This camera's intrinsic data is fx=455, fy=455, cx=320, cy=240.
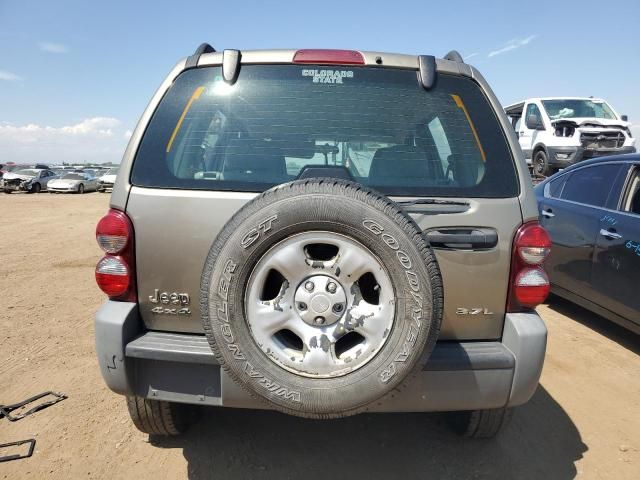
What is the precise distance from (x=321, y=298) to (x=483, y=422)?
4.56 ft

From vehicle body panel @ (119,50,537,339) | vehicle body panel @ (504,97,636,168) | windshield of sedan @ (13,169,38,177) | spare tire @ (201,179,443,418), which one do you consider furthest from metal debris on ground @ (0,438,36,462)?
windshield of sedan @ (13,169,38,177)

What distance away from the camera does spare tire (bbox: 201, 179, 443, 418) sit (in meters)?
1.70

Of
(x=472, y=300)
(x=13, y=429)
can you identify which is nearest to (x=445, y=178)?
(x=472, y=300)

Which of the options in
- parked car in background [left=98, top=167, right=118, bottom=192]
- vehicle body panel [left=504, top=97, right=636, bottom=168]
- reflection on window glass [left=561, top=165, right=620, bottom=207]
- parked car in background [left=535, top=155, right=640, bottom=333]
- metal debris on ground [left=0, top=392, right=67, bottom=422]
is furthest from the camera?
parked car in background [left=98, top=167, right=118, bottom=192]

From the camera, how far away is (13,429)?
2.68 metres

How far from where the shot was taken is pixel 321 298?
1719 millimetres

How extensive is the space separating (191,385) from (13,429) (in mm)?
1511

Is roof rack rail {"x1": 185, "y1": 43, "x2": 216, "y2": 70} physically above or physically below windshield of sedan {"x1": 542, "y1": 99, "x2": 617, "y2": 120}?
below

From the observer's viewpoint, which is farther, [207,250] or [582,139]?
[582,139]

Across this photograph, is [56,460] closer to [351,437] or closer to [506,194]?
[351,437]

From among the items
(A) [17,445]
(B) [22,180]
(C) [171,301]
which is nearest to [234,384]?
(C) [171,301]

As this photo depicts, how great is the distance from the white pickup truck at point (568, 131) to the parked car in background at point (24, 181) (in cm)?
2618

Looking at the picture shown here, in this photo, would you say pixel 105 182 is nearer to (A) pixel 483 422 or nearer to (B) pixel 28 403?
(B) pixel 28 403

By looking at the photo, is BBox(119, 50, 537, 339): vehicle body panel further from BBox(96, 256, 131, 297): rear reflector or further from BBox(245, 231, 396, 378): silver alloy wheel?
BBox(245, 231, 396, 378): silver alloy wheel
